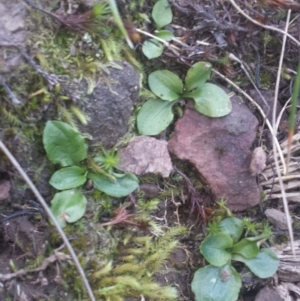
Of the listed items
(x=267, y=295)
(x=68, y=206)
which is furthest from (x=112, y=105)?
(x=267, y=295)

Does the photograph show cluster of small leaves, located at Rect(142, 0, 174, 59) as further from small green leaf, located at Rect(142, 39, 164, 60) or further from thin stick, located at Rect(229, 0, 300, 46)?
thin stick, located at Rect(229, 0, 300, 46)

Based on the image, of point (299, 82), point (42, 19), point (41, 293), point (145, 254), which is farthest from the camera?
point (145, 254)

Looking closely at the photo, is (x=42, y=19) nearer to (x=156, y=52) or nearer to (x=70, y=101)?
(x=70, y=101)

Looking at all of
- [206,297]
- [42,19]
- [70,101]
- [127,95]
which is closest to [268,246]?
[206,297]

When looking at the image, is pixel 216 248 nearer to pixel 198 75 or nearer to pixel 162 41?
pixel 198 75

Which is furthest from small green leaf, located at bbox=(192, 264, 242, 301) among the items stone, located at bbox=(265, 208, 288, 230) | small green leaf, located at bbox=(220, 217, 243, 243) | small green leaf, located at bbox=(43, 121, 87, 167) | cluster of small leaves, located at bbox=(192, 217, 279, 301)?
small green leaf, located at bbox=(43, 121, 87, 167)

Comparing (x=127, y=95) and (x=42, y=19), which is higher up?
(x=42, y=19)

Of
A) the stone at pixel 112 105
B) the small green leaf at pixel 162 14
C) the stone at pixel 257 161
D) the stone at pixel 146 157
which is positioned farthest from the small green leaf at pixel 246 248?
the small green leaf at pixel 162 14

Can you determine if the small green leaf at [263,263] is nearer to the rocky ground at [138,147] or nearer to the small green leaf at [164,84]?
the rocky ground at [138,147]
